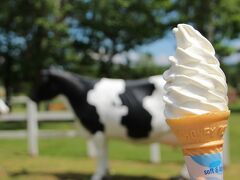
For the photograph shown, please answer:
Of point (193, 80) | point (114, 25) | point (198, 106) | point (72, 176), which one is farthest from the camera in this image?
point (114, 25)

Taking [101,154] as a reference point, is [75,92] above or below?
above

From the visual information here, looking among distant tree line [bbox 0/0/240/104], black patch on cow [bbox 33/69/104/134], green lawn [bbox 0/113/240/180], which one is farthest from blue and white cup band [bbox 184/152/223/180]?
distant tree line [bbox 0/0/240/104]

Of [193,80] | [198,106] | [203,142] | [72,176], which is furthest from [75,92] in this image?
[203,142]

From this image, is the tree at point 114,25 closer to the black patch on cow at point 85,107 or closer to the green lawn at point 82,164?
the green lawn at point 82,164

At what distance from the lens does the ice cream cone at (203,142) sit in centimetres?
255

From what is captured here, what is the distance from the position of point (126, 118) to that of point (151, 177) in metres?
1.39

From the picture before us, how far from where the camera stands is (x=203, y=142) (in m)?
2.58

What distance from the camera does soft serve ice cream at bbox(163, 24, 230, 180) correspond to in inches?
101

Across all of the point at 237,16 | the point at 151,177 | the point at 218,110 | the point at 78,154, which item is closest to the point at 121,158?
the point at 78,154

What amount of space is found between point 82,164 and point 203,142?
7.05 meters

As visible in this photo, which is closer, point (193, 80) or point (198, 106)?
point (198, 106)

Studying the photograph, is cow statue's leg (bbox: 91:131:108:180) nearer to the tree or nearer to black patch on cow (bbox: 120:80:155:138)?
black patch on cow (bbox: 120:80:155:138)

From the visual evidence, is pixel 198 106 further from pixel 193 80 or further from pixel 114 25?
pixel 114 25

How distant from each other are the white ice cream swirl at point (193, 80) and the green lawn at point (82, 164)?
5.21 meters
